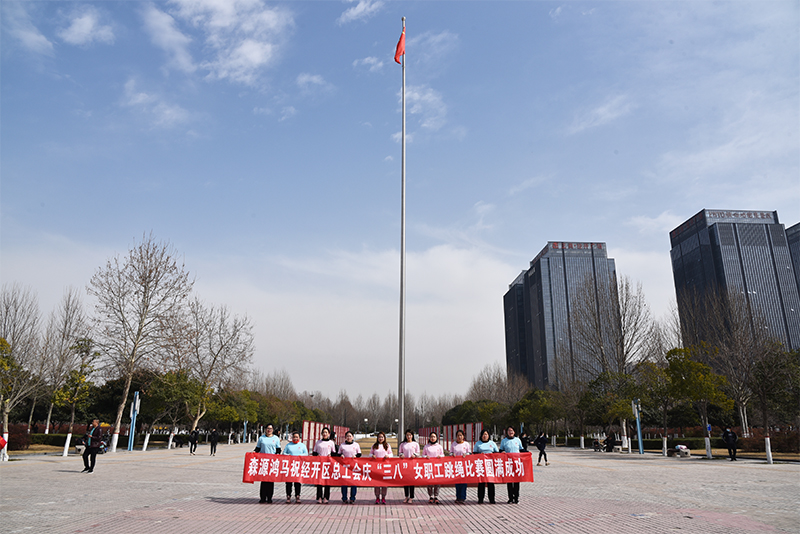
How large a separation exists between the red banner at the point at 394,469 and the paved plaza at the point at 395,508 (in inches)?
19.4

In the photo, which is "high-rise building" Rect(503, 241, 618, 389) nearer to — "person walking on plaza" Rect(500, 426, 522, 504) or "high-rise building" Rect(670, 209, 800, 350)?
"high-rise building" Rect(670, 209, 800, 350)

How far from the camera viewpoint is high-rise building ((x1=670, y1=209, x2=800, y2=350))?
320 ft

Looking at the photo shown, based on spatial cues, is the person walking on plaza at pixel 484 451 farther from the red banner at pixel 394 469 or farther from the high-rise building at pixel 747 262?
the high-rise building at pixel 747 262

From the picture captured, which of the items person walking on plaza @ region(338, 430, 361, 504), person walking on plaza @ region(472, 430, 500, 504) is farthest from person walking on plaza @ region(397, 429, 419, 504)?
person walking on plaza @ region(472, 430, 500, 504)

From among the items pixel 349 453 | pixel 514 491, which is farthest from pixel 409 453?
pixel 514 491

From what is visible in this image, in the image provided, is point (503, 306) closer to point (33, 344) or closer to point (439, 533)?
point (33, 344)

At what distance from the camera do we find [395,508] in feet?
33.3

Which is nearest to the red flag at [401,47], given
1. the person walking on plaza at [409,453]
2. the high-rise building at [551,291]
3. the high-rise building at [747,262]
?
the person walking on plaza at [409,453]

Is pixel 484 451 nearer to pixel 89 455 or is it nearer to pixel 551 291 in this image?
pixel 89 455

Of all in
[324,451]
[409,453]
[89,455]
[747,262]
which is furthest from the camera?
[747,262]

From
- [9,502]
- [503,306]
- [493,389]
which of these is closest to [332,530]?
[9,502]

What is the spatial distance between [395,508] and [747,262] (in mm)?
113676

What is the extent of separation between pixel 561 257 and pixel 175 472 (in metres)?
127

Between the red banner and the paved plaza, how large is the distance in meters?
0.49
